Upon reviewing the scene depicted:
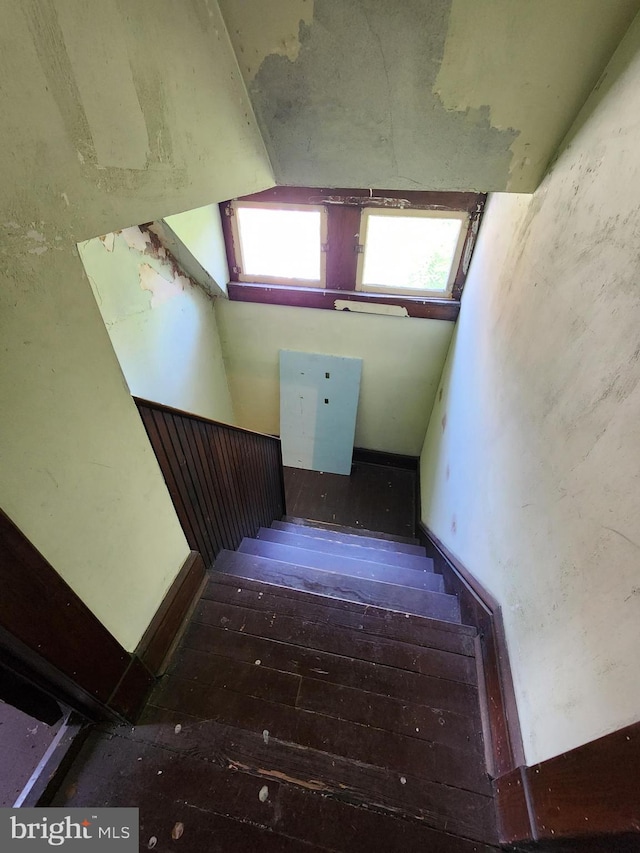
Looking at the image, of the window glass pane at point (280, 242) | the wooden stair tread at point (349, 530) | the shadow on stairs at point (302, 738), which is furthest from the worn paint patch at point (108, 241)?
the wooden stair tread at point (349, 530)

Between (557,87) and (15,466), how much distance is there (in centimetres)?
171

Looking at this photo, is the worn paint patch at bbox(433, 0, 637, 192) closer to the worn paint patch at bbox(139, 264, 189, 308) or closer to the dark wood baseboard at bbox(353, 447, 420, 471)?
the worn paint patch at bbox(139, 264, 189, 308)

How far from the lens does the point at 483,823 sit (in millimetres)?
919

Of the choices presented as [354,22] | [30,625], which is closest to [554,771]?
[30,625]

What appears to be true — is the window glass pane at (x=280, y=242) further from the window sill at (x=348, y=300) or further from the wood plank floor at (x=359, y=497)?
the wood plank floor at (x=359, y=497)

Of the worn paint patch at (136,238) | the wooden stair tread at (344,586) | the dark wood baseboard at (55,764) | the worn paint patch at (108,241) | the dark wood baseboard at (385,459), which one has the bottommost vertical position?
the dark wood baseboard at (55,764)

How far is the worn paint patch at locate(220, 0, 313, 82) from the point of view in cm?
94

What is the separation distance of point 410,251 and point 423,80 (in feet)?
5.31

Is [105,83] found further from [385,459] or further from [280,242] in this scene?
[385,459]

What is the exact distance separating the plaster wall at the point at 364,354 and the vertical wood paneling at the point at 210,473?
1.12 metres

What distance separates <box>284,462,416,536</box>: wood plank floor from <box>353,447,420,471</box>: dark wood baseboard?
0.15ft

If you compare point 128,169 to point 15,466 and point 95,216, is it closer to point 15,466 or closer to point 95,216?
point 95,216

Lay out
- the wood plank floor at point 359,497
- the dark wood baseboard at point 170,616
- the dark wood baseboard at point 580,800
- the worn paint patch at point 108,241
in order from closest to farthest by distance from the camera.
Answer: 1. the dark wood baseboard at point 580,800
2. the dark wood baseboard at point 170,616
3. the worn paint patch at point 108,241
4. the wood plank floor at point 359,497

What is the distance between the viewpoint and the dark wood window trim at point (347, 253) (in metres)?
2.34
